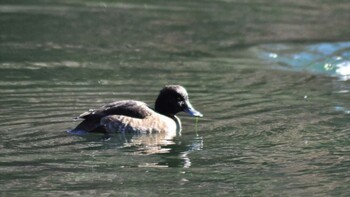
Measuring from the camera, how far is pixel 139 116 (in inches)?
518

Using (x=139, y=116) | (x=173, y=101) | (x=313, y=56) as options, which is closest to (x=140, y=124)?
(x=139, y=116)

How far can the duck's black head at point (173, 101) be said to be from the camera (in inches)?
536

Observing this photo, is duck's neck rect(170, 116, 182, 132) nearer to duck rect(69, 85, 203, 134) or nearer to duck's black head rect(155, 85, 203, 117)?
duck rect(69, 85, 203, 134)

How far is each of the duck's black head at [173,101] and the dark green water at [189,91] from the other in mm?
392

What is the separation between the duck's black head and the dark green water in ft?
1.28

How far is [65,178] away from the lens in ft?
34.6

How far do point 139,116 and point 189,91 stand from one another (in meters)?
3.13

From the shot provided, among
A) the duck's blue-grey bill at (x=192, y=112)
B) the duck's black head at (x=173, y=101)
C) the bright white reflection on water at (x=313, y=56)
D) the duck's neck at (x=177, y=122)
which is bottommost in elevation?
the duck's neck at (x=177, y=122)

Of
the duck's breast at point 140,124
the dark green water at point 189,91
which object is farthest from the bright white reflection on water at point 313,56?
the duck's breast at point 140,124

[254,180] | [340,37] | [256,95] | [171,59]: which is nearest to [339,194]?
[254,180]

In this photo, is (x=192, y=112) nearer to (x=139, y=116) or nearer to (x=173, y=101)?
(x=173, y=101)

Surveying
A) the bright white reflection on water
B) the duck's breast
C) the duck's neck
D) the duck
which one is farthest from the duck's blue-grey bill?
the bright white reflection on water

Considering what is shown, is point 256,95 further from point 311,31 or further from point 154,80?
point 311,31

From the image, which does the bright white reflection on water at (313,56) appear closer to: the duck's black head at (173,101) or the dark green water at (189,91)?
the dark green water at (189,91)
